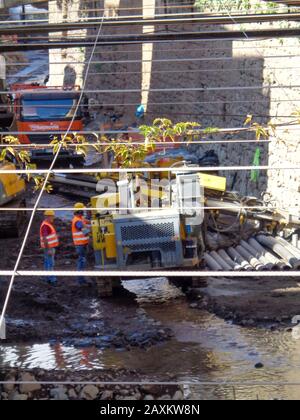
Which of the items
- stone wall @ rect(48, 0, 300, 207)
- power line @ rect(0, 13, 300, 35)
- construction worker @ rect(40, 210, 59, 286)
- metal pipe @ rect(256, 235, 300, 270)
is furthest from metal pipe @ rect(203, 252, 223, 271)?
power line @ rect(0, 13, 300, 35)

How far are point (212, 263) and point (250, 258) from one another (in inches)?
27.8

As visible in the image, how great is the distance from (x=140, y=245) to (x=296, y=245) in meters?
3.75

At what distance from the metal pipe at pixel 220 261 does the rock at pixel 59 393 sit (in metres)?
6.27

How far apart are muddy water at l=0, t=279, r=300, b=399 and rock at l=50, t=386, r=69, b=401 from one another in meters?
1.67

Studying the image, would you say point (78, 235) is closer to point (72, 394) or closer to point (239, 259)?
point (239, 259)

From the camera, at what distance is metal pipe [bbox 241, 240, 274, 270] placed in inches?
683

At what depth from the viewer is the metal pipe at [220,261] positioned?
57.9 ft

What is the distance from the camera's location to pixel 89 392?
38.0ft

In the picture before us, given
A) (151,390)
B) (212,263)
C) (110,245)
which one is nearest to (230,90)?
(212,263)

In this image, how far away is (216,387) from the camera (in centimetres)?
1307

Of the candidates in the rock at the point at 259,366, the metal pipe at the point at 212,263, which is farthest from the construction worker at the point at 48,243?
the rock at the point at 259,366

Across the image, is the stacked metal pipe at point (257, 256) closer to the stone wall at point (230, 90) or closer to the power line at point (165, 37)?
the stone wall at point (230, 90)

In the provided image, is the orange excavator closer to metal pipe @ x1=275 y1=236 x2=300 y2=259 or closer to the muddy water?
metal pipe @ x1=275 y1=236 x2=300 y2=259
